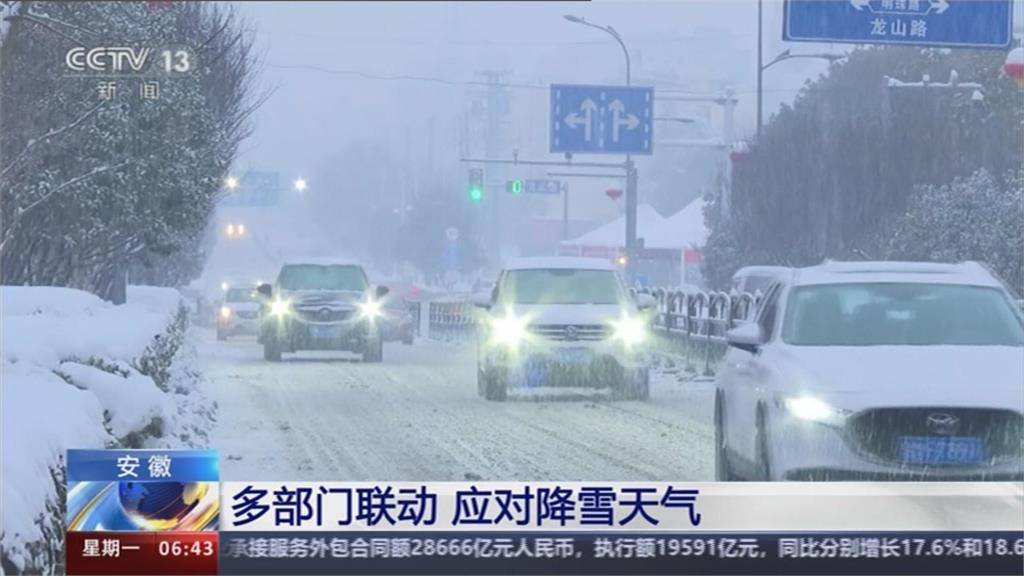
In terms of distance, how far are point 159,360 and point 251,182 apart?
264 centimetres

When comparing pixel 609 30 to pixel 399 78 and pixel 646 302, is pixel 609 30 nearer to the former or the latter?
pixel 399 78

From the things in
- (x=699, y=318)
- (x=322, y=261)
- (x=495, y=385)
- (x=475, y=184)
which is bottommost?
(x=495, y=385)

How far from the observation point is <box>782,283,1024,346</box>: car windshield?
8883mm

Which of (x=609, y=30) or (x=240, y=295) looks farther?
(x=240, y=295)

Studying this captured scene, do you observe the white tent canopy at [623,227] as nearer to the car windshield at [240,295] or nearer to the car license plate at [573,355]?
the car windshield at [240,295]

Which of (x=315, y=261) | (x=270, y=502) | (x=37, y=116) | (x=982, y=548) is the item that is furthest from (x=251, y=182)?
(x=982, y=548)

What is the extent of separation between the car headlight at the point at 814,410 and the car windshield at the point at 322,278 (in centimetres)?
192

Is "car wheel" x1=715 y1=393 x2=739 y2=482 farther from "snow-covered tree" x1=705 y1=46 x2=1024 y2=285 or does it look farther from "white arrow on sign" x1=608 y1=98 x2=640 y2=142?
"white arrow on sign" x1=608 y1=98 x2=640 y2=142

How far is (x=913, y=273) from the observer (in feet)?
29.5

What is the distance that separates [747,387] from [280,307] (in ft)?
7.20

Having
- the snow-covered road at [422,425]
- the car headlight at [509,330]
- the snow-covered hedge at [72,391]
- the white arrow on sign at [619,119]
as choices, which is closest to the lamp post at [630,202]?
the white arrow on sign at [619,119]

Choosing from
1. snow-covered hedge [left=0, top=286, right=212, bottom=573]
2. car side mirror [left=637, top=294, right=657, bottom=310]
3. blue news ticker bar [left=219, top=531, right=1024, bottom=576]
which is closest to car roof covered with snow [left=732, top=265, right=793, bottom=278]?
car side mirror [left=637, top=294, right=657, bottom=310]

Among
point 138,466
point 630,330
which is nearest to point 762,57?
point 630,330

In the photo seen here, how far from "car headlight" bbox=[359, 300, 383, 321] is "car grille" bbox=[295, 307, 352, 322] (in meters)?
0.07
